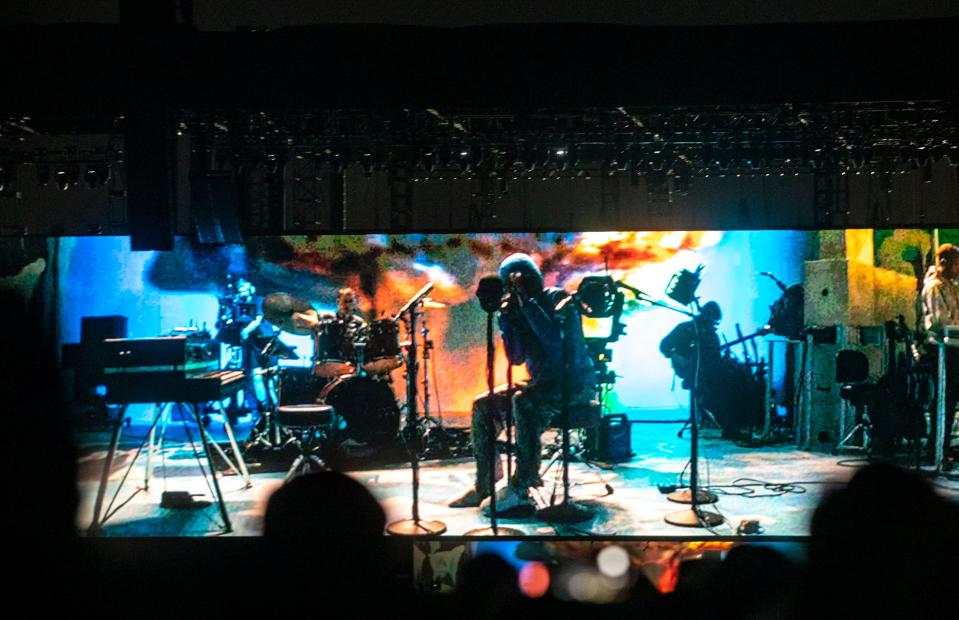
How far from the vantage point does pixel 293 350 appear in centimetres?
779

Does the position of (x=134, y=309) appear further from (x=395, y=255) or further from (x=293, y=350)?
(x=395, y=255)

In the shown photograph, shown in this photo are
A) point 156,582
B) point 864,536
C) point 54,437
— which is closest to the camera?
point 864,536

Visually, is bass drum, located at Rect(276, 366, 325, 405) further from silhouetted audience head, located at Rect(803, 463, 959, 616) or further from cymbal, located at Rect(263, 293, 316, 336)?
silhouetted audience head, located at Rect(803, 463, 959, 616)

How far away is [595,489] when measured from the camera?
21.9ft

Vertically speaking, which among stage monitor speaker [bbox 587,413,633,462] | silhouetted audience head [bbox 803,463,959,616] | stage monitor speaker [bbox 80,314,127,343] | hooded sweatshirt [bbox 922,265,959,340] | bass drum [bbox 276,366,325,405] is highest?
hooded sweatshirt [bbox 922,265,959,340]

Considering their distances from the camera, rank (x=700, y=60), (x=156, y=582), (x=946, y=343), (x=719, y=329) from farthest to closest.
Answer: (x=719, y=329) → (x=946, y=343) → (x=156, y=582) → (x=700, y=60)

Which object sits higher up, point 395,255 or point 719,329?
point 395,255

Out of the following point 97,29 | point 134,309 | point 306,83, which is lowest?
point 134,309

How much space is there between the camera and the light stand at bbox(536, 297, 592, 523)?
18.9 feet

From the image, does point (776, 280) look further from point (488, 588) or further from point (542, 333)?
point (488, 588)

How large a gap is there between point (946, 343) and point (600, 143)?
3362 millimetres

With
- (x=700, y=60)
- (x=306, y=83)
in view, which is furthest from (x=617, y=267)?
(x=306, y=83)

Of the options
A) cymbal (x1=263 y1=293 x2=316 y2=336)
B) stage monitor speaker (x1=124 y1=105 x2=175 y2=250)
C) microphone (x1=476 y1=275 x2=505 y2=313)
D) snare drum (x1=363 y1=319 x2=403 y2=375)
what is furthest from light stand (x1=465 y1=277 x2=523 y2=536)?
cymbal (x1=263 y1=293 x2=316 y2=336)

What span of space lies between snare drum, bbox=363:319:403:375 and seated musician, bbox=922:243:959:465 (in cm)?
486
